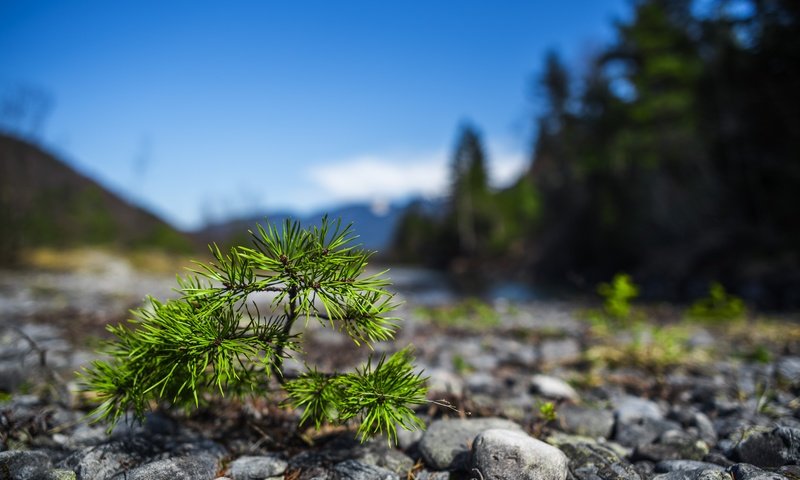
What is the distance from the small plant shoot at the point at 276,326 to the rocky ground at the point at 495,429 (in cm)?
24

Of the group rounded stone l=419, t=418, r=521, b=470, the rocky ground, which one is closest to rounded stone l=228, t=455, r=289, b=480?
the rocky ground

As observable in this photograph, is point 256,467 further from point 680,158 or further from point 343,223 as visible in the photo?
point 680,158

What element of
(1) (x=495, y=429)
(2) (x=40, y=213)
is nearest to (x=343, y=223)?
(1) (x=495, y=429)

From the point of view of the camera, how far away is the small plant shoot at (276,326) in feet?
5.33

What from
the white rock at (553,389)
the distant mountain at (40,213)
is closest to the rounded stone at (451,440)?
the white rock at (553,389)

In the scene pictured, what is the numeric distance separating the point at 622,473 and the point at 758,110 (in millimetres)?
18500

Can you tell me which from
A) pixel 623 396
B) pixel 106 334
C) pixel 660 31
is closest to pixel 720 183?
pixel 660 31

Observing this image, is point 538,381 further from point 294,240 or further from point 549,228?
point 549,228

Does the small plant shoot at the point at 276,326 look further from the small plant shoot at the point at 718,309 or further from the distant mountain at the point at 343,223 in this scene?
the small plant shoot at the point at 718,309

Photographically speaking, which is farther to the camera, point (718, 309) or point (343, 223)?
point (718, 309)

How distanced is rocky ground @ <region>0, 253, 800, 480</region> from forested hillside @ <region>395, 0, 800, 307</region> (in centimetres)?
154

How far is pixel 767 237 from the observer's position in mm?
13578

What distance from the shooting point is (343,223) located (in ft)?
5.94

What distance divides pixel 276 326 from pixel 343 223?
54cm
